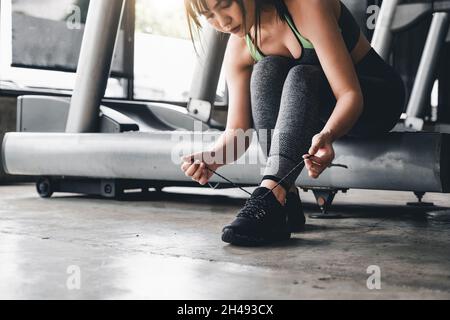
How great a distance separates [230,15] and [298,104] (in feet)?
0.81

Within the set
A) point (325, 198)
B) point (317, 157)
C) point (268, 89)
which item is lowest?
point (325, 198)

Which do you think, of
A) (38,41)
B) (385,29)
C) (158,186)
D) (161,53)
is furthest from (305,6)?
(161,53)

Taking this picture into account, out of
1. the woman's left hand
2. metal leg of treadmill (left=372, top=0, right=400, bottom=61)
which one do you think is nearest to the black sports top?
the woman's left hand

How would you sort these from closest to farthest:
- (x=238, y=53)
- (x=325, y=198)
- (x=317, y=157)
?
(x=317, y=157), (x=238, y=53), (x=325, y=198)

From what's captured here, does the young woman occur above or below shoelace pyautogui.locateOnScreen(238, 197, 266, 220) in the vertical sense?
above

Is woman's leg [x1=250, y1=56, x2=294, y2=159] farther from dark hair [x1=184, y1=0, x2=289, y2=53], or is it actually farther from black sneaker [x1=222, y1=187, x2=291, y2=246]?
black sneaker [x1=222, y1=187, x2=291, y2=246]

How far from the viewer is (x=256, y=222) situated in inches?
53.2

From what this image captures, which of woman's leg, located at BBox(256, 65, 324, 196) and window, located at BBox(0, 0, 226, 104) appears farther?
window, located at BBox(0, 0, 226, 104)

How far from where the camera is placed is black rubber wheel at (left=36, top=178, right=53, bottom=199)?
8.62ft

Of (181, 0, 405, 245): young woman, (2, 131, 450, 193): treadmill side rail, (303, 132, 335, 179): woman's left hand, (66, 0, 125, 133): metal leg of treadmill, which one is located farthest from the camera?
(66, 0, 125, 133): metal leg of treadmill

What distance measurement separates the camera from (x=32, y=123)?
8.98 feet

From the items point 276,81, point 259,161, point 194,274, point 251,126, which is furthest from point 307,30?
point 259,161

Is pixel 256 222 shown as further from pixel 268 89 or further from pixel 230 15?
pixel 230 15

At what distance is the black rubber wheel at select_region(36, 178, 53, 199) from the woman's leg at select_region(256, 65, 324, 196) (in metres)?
1.48
